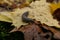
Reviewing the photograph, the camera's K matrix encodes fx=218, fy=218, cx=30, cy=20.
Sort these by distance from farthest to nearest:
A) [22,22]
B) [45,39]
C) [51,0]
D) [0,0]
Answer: [51,0] < [0,0] < [22,22] < [45,39]

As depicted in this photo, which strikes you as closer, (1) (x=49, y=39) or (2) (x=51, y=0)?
(1) (x=49, y=39)

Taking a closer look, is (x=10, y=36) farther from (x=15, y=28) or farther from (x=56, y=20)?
(x=56, y=20)

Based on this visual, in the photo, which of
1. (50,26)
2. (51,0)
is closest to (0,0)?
(51,0)

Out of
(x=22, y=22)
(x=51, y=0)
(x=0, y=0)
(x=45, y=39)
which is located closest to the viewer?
(x=45, y=39)

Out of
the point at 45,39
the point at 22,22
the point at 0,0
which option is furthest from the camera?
the point at 0,0

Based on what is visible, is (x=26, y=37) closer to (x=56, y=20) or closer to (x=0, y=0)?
(x=56, y=20)

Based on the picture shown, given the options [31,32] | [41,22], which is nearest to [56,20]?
[41,22]

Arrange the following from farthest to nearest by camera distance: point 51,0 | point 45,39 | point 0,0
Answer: point 51,0 → point 0,0 → point 45,39

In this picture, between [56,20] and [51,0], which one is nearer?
[56,20]

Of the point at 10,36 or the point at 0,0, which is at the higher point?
the point at 0,0

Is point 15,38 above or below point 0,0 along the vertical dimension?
below
